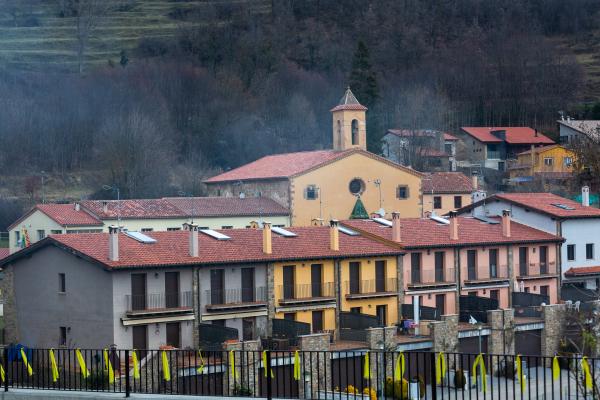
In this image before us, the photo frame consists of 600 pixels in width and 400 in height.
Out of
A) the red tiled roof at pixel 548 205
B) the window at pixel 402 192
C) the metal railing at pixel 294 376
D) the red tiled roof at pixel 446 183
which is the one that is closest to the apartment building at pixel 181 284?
the metal railing at pixel 294 376

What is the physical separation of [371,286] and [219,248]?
6.39m

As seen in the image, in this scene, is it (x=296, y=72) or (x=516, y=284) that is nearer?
(x=516, y=284)

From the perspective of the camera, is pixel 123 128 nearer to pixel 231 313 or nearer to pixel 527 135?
pixel 527 135

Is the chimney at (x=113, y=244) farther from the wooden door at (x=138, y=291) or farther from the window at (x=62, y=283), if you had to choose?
the window at (x=62, y=283)

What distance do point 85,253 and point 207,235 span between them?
6.40 meters

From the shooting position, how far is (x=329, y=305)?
142 ft

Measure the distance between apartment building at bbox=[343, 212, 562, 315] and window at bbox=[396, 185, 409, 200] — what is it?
16542mm

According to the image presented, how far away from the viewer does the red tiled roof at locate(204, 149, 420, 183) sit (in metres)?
67.1

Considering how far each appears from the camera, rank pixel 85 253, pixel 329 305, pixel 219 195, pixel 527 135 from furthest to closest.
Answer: pixel 527 135 → pixel 219 195 → pixel 329 305 → pixel 85 253

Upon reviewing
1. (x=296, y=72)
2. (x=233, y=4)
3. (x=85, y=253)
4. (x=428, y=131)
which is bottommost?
(x=85, y=253)

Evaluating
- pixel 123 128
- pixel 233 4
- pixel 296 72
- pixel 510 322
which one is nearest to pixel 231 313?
pixel 510 322

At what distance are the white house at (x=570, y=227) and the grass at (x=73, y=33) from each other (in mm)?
74214

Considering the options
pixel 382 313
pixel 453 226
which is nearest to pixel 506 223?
pixel 453 226

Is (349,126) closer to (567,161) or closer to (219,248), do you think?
(219,248)
